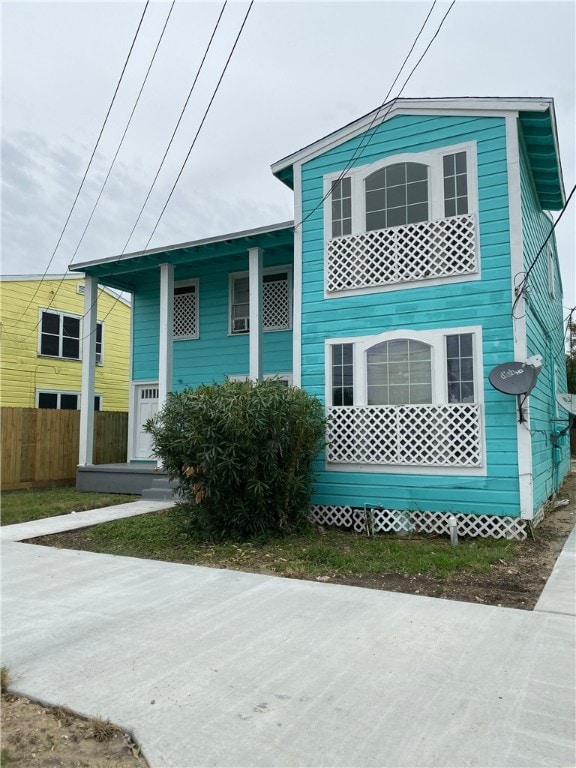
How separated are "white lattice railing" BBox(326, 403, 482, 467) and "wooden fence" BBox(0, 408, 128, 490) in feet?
26.6

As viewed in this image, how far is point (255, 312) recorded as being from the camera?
35.8ft

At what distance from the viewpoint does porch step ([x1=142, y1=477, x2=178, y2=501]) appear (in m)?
11.3

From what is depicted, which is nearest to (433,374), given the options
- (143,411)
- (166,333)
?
(166,333)

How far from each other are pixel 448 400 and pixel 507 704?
5130 millimetres

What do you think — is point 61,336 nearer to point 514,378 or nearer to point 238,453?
point 238,453

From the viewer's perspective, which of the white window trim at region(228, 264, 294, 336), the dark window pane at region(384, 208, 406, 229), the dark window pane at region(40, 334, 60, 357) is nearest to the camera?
the dark window pane at region(384, 208, 406, 229)

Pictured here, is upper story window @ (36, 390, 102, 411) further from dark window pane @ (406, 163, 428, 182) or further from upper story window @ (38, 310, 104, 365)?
dark window pane @ (406, 163, 428, 182)

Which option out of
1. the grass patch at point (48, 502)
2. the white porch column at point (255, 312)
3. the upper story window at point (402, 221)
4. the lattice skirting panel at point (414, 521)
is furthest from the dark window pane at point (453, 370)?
the grass patch at point (48, 502)

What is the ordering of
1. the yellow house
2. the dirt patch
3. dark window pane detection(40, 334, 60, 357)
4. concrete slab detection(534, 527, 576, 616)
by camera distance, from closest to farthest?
the dirt patch
concrete slab detection(534, 527, 576, 616)
the yellow house
dark window pane detection(40, 334, 60, 357)

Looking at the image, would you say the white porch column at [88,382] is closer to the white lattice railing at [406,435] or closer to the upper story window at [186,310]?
the upper story window at [186,310]

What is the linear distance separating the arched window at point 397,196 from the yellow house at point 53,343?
11.6 meters

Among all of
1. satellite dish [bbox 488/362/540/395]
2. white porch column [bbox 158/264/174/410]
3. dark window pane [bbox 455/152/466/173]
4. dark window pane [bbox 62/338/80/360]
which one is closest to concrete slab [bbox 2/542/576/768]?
satellite dish [bbox 488/362/540/395]

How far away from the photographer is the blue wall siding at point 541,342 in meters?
8.11

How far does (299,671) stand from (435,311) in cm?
572
